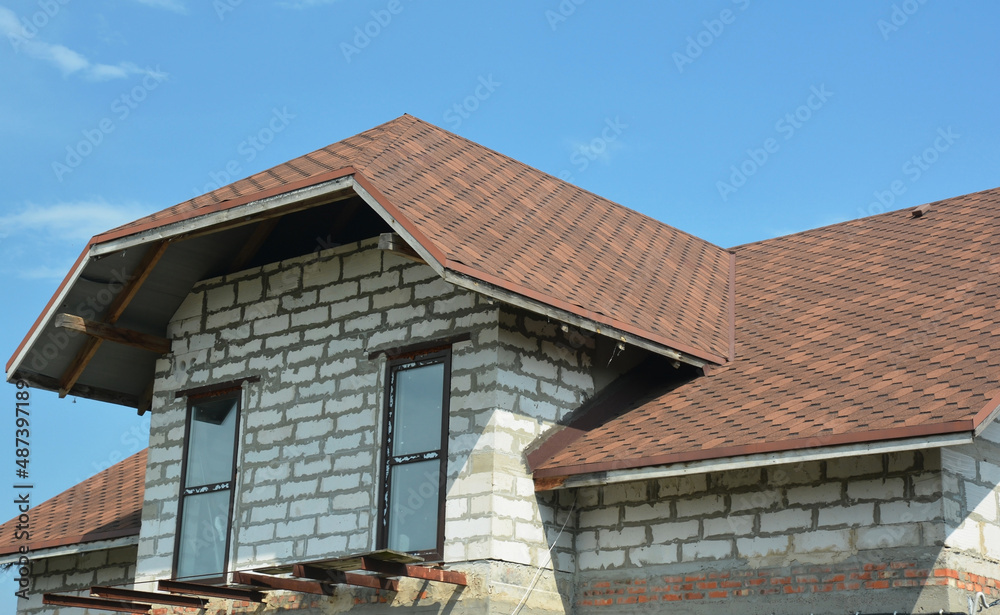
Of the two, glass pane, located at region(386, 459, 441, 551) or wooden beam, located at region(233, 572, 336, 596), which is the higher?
glass pane, located at region(386, 459, 441, 551)

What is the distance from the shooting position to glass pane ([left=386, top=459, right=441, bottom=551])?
36.0ft

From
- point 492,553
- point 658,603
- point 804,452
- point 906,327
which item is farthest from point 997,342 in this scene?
point 492,553

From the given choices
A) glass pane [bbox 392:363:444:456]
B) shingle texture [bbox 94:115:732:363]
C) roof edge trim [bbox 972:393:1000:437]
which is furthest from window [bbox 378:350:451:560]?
roof edge trim [bbox 972:393:1000:437]

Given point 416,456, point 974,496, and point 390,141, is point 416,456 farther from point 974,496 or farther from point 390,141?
point 974,496

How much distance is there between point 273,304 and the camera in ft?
42.5

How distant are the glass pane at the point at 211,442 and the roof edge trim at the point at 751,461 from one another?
3.77 metres

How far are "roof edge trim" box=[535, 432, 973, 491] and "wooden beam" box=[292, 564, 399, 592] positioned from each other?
5.21 feet

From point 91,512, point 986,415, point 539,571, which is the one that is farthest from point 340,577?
point 91,512

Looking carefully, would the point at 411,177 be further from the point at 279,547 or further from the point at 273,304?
the point at 279,547

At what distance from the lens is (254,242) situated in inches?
526

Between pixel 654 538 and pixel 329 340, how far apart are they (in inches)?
151

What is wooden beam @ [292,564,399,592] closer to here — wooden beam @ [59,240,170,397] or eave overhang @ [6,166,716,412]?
eave overhang @ [6,166,716,412]

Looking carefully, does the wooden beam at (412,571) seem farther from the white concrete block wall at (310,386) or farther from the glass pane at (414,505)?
the glass pane at (414,505)

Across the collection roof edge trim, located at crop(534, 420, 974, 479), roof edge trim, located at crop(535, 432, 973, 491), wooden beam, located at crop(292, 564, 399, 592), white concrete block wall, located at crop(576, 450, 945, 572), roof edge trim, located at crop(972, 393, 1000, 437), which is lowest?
wooden beam, located at crop(292, 564, 399, 592)
